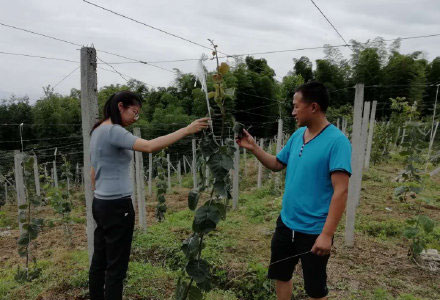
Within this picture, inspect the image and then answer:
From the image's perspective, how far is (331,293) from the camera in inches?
112

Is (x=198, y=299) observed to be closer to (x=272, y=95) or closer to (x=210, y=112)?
(x=210, y=112)

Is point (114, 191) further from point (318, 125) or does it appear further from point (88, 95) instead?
point (318, 125)

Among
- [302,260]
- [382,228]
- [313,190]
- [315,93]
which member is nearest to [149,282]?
[302,260]

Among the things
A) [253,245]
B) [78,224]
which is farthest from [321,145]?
[78,224]

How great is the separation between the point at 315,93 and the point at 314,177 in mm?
508

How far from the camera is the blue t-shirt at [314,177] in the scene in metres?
1.83

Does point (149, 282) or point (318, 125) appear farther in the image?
point (149, 282)

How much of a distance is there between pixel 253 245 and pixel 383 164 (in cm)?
789

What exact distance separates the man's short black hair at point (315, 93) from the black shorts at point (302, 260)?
0.82 m

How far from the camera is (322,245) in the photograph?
1808 millimetres

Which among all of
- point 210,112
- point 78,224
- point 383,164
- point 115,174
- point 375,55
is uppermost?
point 375,55

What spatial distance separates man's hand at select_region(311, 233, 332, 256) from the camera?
180cm

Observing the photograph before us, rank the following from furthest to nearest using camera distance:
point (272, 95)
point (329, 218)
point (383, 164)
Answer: point (272, 95)
point (383, 164)
point (329, 218)

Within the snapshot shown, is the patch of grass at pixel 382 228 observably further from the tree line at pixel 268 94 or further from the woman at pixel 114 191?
the tree line at pixel 268 94
